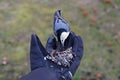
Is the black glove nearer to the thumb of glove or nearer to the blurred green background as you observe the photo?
the thumb of glove

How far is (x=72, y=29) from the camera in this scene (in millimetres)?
5344

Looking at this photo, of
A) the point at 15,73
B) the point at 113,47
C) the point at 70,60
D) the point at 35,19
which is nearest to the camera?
the point at 70,60

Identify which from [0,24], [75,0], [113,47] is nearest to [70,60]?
[113,47]

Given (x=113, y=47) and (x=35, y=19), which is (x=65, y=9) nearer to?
(x=35, y=19)

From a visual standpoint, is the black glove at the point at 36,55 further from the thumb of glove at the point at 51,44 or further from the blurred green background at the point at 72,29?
the blurred green background at the point at 72,29

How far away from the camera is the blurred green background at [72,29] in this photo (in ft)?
15.7

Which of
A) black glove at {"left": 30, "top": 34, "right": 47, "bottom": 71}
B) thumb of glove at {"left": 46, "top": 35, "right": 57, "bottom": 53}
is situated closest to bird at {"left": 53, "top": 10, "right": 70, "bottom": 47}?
thumb of glove at {"left": 46, "top": 35, "right": 57, "bottom": 53}

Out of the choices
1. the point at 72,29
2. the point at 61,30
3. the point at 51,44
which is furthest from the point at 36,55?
the point at 72,29

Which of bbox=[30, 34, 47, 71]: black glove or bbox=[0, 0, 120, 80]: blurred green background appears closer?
bbox=[30, 34, 47, 71]: black glove

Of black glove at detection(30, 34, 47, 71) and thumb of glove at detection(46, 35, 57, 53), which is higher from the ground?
thumb of glove at detection(46, 35, 57, 53)

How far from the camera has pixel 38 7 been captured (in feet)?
18.8

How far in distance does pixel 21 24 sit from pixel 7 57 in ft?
2.33

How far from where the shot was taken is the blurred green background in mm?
4793

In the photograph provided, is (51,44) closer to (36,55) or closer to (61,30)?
(61,30)
